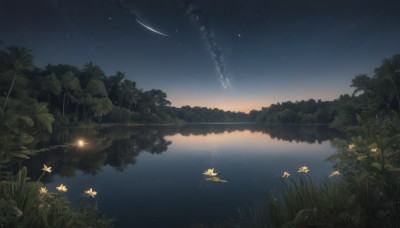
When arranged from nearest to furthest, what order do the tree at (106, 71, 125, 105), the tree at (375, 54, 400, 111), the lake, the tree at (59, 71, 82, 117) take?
the lake
the tree at (375, 54, 400, 111)
the tree at (59, 71, 82, 117)
the tree at (106, 71, 125, 105)

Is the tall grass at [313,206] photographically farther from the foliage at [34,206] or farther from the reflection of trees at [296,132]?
the reflection of trees at [296,132]

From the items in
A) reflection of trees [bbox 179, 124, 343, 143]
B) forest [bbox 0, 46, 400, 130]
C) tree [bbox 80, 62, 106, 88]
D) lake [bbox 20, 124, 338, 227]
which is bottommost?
lake [bbox 20, 124, 338, 227]

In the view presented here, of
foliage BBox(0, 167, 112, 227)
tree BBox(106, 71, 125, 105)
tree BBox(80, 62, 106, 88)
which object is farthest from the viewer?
tree BBox(106, 71, 125, 105)

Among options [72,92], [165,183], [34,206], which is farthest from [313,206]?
[72,92]

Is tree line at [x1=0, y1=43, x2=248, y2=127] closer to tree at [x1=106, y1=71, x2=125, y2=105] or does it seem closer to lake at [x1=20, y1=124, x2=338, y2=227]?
tree at [x1=106, y1=71, x2=125, y2=105]

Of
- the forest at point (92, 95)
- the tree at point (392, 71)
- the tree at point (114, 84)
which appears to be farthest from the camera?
→ the tree at point (114, 84)

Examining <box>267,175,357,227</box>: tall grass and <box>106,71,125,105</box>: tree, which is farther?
<box>106,71,125,105</box>: tree

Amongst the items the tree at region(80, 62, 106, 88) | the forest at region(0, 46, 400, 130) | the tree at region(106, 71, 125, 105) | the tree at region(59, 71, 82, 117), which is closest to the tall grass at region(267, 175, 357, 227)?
the forest at region(0, 46, 400, 130)

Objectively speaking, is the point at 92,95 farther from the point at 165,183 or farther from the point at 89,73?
the point at 165,183

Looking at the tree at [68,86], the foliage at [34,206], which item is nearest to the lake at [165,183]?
the foliage at [34,206]

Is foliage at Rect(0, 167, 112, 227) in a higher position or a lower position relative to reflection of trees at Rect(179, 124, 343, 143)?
higher

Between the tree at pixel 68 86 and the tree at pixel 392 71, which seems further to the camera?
the tree at pixel 68 86

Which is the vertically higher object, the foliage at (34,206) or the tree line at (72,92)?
the tree line at (72,92)

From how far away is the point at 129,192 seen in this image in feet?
27.0
